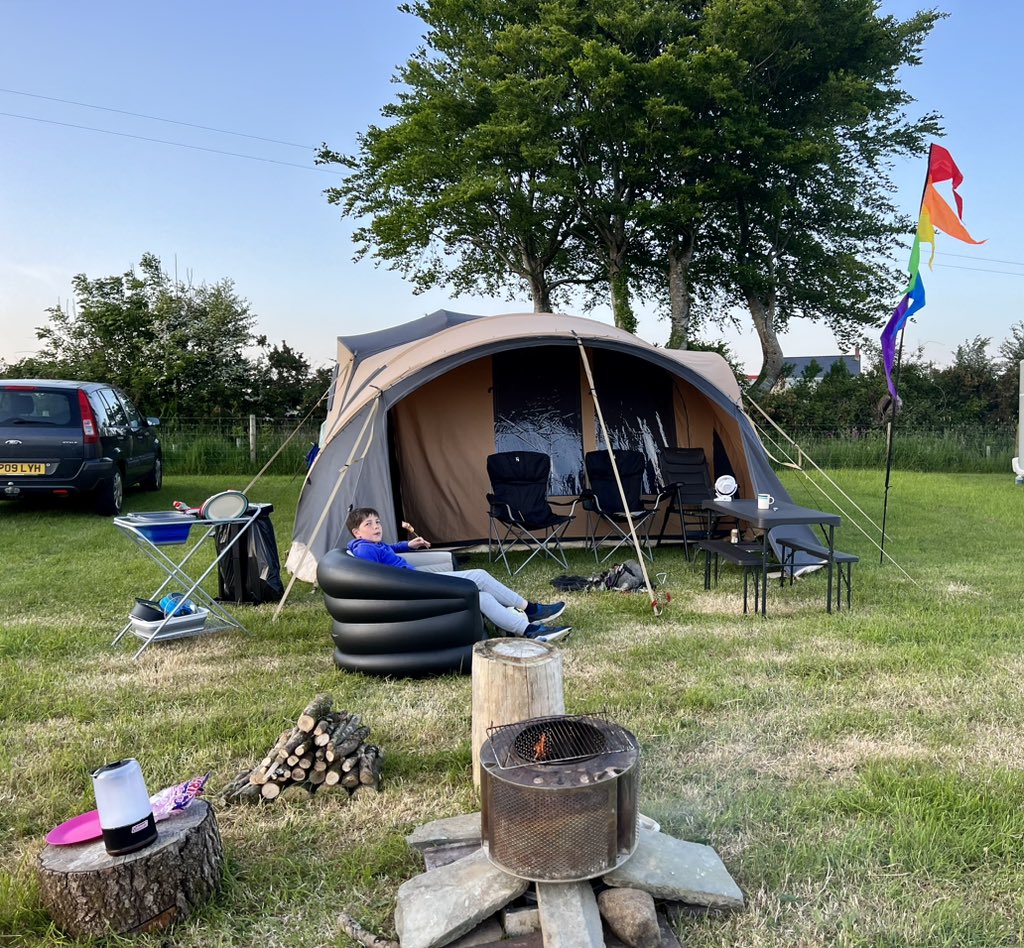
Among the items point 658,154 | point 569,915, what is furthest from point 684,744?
point 658,154

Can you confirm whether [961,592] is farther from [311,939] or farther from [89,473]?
[89,473]

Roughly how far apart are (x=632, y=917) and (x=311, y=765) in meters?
1.11

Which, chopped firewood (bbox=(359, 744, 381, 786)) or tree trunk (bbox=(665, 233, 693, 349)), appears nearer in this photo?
chopped firewood (bbox=(359, 744, 381, 786))

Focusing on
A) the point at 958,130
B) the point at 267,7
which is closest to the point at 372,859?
the point at 267,7

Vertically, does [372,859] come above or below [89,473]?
below

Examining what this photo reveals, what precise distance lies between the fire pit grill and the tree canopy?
1477 cm

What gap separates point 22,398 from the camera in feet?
22.8

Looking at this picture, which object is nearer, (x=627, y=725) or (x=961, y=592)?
(x=627, y=725)

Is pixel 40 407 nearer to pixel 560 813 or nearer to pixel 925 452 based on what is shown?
pixel 560 813

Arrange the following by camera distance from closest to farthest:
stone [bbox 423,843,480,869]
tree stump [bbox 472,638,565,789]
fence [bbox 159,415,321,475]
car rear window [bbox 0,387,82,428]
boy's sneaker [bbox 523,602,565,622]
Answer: stone [bbox 423,843,480,869] < tree stump [bbox 472,638,565,789] < boy's sneaker [bbox 523,602,565,622] < car rear window [bbox 0,387,82,428] < fence [bbox 159,415,321,475]

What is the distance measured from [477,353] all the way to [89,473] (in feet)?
12.6

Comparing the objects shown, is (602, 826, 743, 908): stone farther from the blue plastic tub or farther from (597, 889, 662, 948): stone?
the blue plastic tub

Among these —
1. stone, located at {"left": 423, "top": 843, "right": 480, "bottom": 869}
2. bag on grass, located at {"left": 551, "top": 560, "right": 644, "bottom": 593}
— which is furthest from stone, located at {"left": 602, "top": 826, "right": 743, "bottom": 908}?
bag on grass, located at {"left": 551, "top": 560, "right": 644, "bottom": 593}

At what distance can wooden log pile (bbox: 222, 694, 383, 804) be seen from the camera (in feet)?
7.64
